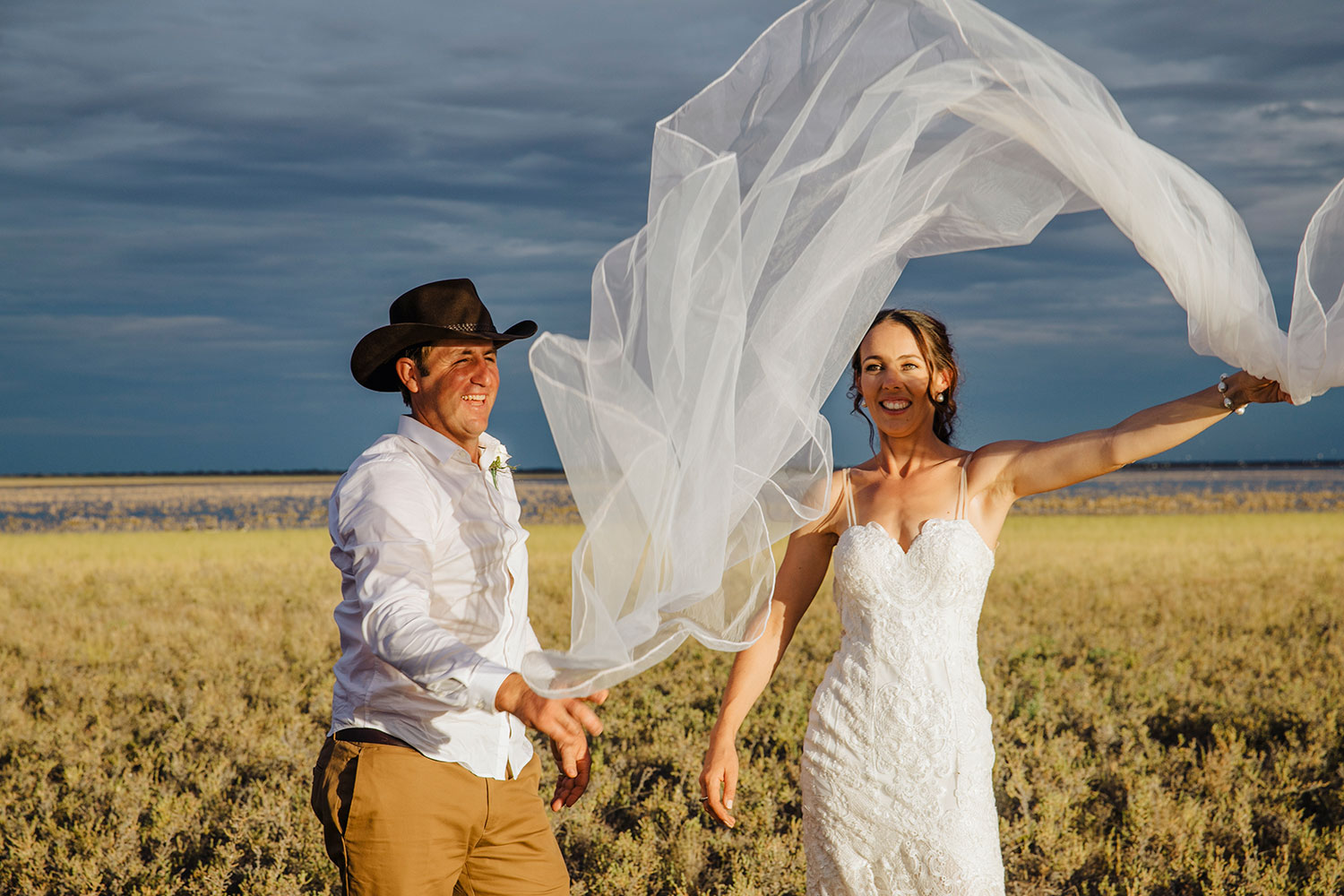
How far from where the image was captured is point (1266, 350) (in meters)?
2.75

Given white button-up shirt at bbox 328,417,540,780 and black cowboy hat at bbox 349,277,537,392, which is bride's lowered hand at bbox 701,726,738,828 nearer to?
white button-up shirt at bbox 328,417,540,780

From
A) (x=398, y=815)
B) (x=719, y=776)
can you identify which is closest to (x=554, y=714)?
(x=398, y=815)

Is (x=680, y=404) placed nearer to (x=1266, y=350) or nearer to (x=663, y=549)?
(x=663, y=549)

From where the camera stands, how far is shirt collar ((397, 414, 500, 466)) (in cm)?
313

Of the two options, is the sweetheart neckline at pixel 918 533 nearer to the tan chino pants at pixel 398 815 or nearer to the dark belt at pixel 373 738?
the tan chino pants at pixel 398 815

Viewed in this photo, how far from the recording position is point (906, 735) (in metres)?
3.37

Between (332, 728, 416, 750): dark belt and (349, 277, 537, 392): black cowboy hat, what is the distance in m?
1.11

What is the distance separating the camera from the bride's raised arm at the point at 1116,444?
2.94 m

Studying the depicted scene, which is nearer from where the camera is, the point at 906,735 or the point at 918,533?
the point at 906,735

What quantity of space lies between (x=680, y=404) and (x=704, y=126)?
811 millimetres

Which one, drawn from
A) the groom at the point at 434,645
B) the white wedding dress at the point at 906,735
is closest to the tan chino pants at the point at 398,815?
the groom at the point at 434,645

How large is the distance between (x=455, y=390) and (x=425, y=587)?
27.4 inches

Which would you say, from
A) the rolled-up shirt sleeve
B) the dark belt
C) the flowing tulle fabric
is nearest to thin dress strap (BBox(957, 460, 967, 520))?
the flowing tulle fabric

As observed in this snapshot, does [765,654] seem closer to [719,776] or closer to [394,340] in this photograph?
[719,776]
